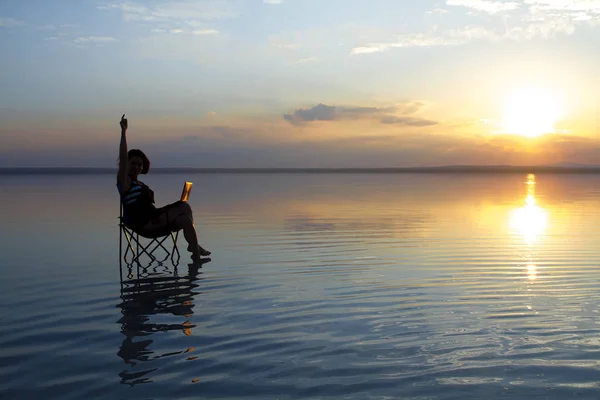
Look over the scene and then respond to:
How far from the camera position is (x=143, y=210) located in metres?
8.77

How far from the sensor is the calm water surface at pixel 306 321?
3887 mm

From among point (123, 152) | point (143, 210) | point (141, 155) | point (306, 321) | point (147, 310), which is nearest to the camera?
point (306, 321)

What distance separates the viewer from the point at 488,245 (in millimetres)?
10852

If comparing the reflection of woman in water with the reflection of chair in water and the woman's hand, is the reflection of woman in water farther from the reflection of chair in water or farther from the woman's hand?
the reflection of chair in water

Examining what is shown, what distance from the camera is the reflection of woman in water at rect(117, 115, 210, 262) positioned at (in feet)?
28.6

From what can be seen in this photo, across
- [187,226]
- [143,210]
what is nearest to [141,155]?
[143,210]

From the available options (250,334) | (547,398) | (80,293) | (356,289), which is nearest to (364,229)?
(356,289)

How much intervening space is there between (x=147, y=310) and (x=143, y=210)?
3057 millimetres

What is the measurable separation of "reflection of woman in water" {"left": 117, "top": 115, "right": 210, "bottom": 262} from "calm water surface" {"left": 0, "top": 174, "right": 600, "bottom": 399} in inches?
20.4

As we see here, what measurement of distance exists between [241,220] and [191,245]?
6.74 m

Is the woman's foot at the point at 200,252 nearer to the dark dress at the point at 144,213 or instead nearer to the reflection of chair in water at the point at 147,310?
the dark dress at the point at 144,213

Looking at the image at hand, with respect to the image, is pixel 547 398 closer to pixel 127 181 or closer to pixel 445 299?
pixel 445 299

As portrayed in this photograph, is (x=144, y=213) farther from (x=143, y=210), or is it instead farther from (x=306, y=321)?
(x=306, y=321)

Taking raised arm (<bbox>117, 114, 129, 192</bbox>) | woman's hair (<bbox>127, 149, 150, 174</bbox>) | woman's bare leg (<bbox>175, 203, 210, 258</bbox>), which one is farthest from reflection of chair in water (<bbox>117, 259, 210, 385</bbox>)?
woman's hair (<bbox>127, 149, 150, 174</bbox>)
